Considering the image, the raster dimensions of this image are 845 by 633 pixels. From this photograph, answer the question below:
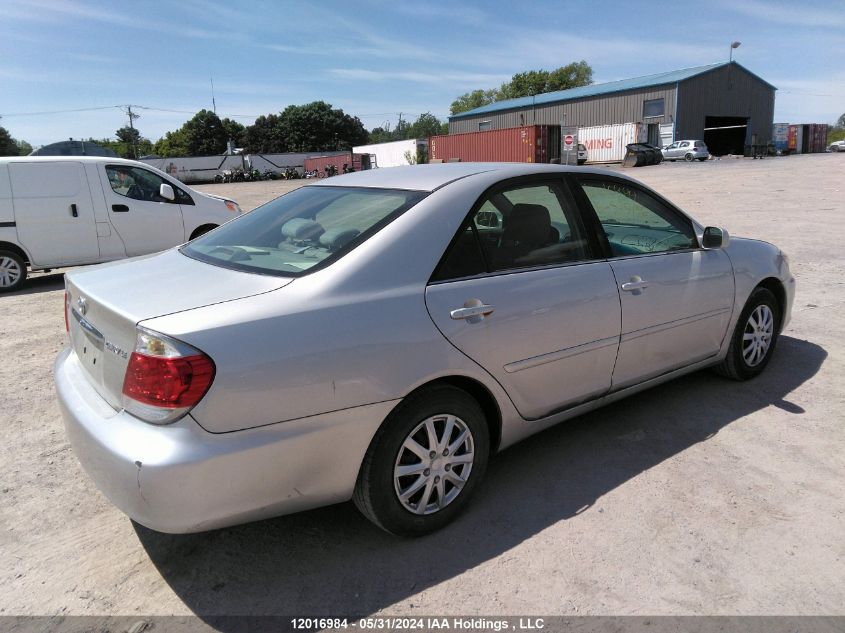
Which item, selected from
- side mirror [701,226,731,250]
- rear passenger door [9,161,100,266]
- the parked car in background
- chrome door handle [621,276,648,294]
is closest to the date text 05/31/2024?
chrome door handle [621,276,648,294]

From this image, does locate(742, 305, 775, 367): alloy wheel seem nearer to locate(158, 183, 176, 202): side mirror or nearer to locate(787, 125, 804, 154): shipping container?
locate(158, 183, 176, 202): side mirror

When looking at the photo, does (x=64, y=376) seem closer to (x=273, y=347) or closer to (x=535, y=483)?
(x=273, y=347)

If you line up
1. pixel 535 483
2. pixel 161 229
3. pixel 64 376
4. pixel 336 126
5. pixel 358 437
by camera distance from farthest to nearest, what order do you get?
pixel 336 126, pixel 161 229, pixel 535 483, pixel 64 376, pixel 358 437

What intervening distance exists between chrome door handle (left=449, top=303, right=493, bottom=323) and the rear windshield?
508 mm

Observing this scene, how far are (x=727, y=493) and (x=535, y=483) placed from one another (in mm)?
925

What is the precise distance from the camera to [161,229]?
9.23 meters

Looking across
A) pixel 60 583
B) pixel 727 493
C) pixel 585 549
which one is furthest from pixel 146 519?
pixel 727 493

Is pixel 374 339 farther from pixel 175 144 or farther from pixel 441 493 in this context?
pixel 175 144

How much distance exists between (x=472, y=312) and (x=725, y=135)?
59966mm

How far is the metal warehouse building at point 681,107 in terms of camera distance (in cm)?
4741

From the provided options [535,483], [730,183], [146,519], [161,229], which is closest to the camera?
[146,519]

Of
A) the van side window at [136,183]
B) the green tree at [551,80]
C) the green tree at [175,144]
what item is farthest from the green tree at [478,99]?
the van side window at [136,183]

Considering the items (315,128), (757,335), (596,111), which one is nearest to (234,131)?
(315,128)

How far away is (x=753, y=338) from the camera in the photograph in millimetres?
4348
